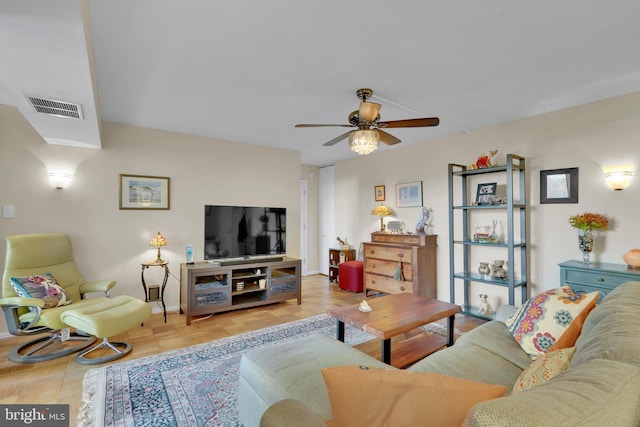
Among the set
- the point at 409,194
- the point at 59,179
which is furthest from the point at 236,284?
the point at 409,194

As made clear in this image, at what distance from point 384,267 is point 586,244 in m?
2.36

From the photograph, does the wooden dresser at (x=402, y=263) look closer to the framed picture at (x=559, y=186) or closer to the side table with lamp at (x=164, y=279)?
the framed picture at (x=559, y=186)

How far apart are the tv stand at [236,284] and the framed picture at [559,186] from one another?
3.15 metres

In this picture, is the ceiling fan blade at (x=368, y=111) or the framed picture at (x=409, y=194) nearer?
the ceiling fan blade at (x=368, y=111)

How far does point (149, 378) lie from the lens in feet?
7.51

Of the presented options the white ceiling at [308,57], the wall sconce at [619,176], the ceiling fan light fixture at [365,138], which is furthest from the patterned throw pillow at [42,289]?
the wall sconce at [619,176]

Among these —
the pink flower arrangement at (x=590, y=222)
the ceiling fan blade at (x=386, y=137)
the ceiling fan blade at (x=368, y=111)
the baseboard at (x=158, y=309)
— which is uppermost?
the ceiling fan blade at (x=368, y=111)

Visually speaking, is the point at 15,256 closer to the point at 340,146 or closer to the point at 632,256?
the point at 340,146

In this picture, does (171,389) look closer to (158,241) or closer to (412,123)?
(158,241)

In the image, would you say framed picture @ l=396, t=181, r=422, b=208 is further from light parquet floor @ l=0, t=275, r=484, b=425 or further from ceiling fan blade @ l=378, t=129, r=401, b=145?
ceiling fan blade @ l=378, t=129, r=401, b=145

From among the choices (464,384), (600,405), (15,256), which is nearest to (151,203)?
(15,256)

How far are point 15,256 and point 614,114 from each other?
5.91 m

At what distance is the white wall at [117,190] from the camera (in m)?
3.14

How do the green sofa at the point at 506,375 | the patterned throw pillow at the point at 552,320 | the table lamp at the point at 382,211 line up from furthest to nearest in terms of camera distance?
1. the table lamp at the point at 382,211
2. the patterned throw pillow at the point at 552,320
3. the green sofa at the point at 506,375
